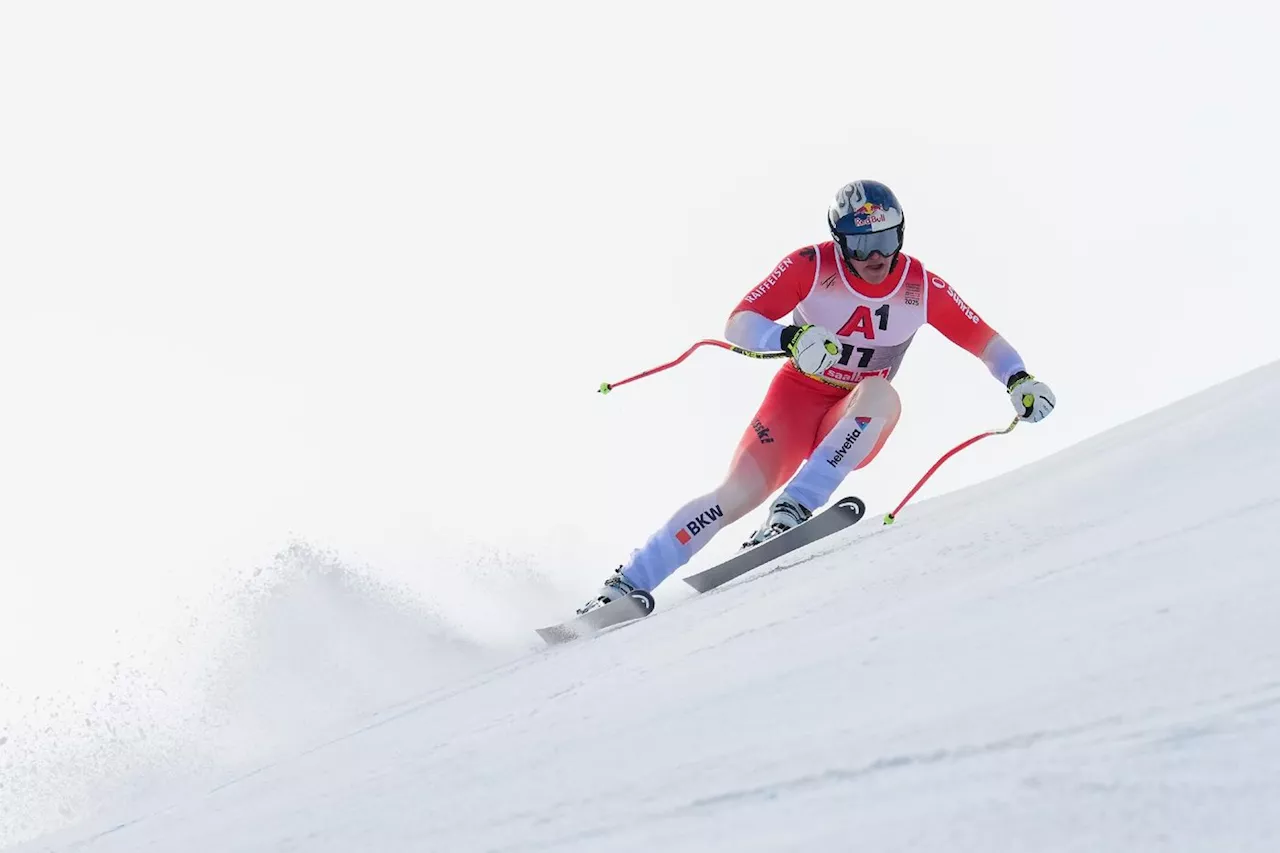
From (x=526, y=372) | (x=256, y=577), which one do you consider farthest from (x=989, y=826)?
(x=526, y=372)

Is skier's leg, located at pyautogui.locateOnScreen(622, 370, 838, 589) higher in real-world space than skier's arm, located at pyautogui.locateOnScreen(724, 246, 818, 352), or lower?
lower

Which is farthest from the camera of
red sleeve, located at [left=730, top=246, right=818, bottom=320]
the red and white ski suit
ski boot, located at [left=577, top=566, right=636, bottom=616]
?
red sleeve, located at [left=730, top=246, right=818, bottom=320]

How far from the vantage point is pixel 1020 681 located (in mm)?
1665

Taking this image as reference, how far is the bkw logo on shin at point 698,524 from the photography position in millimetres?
5430

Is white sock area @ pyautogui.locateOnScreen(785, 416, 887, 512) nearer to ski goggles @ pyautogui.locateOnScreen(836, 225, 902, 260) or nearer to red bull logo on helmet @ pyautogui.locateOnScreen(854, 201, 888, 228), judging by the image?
ski goggles @ pyautogui.locateOnScreen(836, 225, 902, 260)

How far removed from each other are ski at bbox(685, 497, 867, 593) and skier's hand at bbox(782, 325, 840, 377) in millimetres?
596

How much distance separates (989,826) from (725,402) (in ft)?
66.0

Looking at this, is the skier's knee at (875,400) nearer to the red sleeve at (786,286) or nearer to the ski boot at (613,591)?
the red sleeve at (786,286)

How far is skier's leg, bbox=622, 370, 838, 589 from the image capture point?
5395 millimetres

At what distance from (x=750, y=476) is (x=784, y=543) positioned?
71 centimetres

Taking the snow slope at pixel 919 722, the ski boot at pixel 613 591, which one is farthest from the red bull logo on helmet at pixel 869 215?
the snow slope at pixel 919 722

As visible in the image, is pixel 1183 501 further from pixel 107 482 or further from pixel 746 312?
pixel 107 482

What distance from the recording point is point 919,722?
1646mm

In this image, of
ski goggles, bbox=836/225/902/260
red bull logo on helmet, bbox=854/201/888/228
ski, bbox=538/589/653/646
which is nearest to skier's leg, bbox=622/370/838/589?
ski, bbox=538/589/653/646
